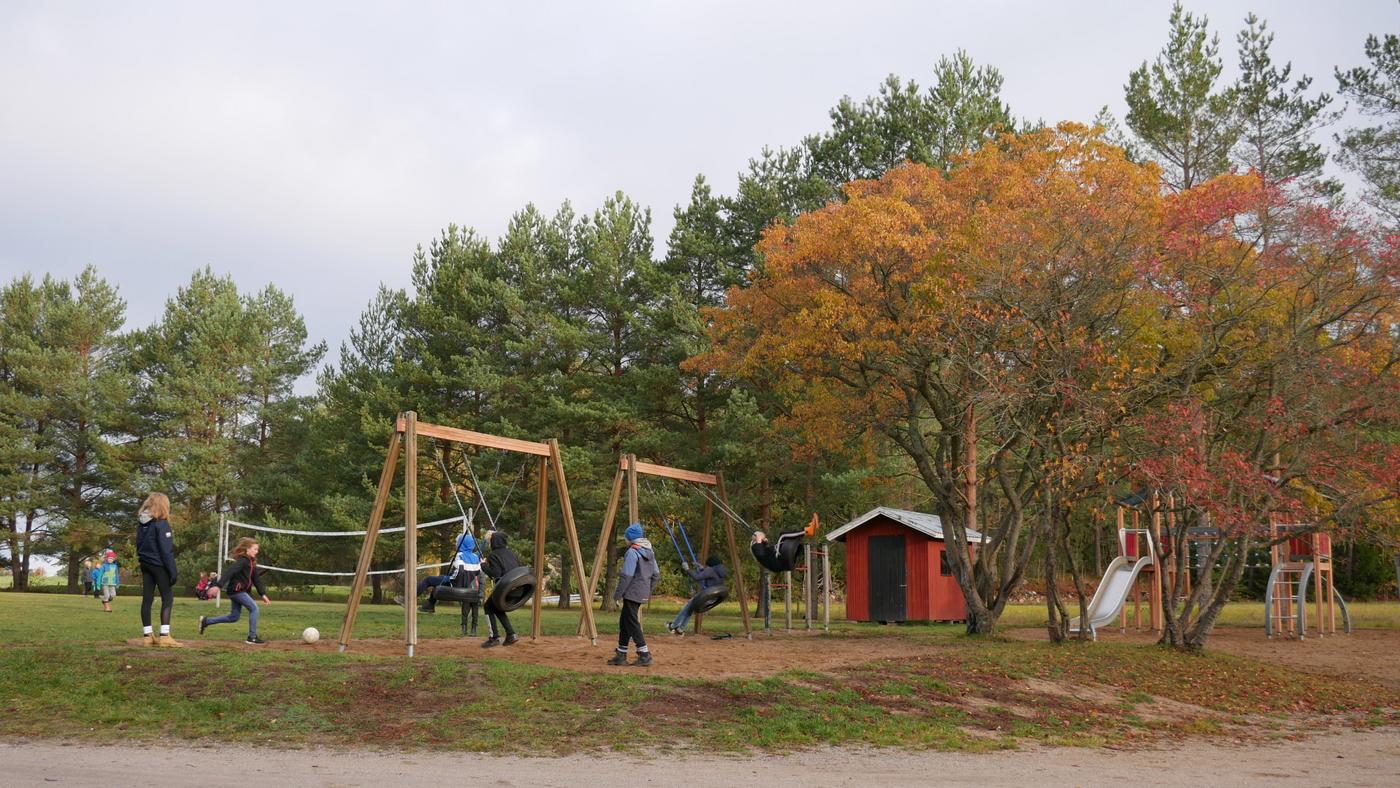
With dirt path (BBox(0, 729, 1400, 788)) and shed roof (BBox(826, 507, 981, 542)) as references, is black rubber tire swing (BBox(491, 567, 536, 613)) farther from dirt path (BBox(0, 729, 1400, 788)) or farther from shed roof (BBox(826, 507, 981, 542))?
shed roof (BBox(826, 507, 981, 542))

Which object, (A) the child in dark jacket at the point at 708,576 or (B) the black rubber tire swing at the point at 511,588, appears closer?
(B) the black rubber tire swing at the point at 511,588

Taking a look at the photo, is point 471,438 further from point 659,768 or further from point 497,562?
point 659,768

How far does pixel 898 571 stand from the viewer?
29.9 metres

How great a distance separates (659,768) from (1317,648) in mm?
18134

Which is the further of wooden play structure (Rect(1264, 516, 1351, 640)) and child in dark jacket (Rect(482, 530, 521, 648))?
wooden play structure (Rect(1264, 516, 1351, 640))

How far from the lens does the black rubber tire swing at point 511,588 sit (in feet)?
45.9

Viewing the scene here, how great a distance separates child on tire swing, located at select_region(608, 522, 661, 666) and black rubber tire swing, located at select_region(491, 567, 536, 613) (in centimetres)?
169

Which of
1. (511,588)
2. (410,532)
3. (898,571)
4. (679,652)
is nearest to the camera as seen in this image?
(410,532)

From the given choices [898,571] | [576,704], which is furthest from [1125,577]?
[576,704]

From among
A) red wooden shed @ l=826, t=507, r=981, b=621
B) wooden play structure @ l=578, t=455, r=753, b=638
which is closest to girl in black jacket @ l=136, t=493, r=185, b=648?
wooden play structure @ l=578, t=455, r=753, b=638

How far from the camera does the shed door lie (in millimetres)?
29766

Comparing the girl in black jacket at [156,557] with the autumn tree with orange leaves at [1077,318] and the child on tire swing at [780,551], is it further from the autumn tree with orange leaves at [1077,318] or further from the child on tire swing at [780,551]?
the autumn tree with orange leaves at [1077,318]

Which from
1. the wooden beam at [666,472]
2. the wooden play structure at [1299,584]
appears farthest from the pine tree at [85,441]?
the wooden play structure at [1299,584]

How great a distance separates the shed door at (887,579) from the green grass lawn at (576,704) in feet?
52.7
